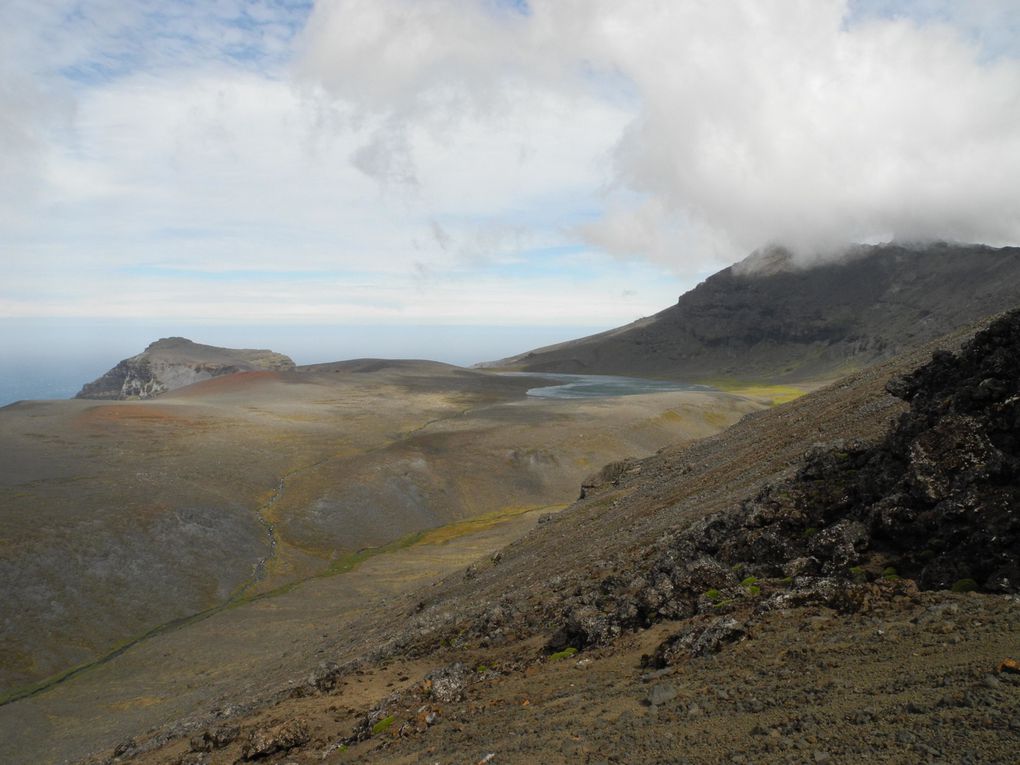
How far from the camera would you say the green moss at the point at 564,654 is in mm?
18781

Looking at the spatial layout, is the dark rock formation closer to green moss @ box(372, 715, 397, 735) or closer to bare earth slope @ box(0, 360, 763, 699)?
green moss @ box(372, 715, 397, 735)

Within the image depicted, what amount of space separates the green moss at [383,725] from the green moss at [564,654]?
4660mm

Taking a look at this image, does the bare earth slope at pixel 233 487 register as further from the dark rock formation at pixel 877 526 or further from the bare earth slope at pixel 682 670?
the dark rock formation at pixel 877 526

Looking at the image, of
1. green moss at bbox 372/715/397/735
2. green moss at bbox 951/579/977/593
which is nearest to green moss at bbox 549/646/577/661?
Answer: green moss at bbox 372/715/397/735

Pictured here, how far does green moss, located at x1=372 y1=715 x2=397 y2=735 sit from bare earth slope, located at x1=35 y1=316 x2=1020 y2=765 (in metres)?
0.05

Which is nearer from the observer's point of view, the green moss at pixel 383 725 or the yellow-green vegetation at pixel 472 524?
the green moss at pixel 383 725

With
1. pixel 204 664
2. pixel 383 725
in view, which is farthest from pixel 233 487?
pixel 383 725

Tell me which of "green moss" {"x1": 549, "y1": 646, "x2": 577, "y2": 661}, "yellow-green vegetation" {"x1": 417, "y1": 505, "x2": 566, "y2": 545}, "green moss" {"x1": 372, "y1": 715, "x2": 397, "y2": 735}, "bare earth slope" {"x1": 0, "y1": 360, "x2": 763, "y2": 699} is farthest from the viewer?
"yellow-green vegetation" {"x1": 417, "y1": 505, "x2": 566, "y2": 545}

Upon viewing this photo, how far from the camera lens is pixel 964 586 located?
1370cm

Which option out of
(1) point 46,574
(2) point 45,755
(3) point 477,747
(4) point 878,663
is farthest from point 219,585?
(4) point 878,663

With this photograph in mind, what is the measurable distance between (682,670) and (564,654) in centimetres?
488

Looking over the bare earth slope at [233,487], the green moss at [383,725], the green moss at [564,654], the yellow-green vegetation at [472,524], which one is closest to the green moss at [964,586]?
the green moss at [564,654]

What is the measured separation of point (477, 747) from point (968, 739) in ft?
30.5

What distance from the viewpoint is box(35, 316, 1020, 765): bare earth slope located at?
10.7 metres
